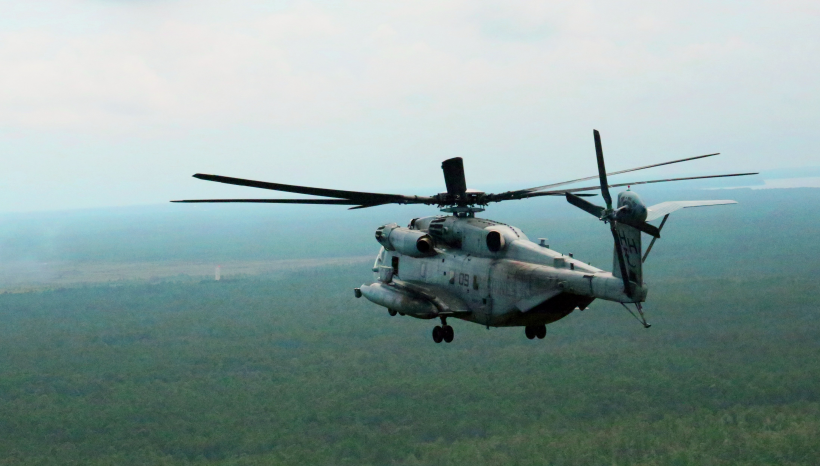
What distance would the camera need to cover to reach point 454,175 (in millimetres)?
34594

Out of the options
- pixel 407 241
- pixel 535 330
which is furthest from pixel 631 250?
pixel 407 241

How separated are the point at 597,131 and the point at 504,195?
8251mm

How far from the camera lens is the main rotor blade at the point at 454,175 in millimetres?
34219

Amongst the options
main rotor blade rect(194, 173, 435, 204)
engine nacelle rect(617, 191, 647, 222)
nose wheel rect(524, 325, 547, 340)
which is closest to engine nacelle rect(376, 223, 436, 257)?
main rotor blade rect(194, 173, 435, 204)

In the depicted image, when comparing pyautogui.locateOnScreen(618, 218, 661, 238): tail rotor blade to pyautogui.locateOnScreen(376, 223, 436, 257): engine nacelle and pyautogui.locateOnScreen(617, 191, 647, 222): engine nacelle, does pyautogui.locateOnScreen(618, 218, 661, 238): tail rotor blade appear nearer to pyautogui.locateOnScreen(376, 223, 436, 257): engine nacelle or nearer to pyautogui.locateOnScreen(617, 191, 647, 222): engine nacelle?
pyautogui.locateOnScreen(617, 191, 647, 222): engine nacelle

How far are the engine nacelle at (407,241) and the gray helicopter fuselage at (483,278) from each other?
5 cm

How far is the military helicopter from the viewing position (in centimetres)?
2875

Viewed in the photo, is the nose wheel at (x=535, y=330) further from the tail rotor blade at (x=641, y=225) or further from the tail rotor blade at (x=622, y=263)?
the tail rotor blade at (x=641, y=225)

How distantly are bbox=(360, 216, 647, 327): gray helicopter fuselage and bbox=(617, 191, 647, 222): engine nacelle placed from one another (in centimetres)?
268

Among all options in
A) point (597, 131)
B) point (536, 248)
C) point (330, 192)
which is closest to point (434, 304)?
point (536, 248)

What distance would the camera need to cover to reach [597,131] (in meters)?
24.7

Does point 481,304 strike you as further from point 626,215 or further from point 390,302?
point 626,215

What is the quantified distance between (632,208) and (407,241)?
1147 cm

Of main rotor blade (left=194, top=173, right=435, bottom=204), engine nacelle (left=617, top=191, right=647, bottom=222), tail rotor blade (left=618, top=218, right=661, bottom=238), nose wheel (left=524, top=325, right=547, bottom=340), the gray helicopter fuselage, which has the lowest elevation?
nose wheel (left=524, top=325, right=547, bottom=340)
